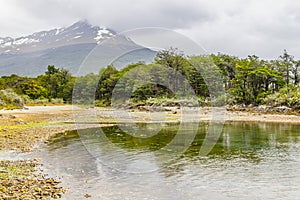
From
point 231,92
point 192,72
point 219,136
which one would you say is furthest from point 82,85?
point 219,136

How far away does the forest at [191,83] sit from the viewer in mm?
60312

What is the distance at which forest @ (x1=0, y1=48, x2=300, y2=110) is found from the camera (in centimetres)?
6031

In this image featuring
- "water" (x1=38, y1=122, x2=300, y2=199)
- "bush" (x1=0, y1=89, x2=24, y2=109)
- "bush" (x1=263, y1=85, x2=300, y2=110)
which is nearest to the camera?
"water" (x1=38, y1=122, x2=300, y2=199)

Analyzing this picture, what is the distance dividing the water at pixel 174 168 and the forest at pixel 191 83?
3339cm

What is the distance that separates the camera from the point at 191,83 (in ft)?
236

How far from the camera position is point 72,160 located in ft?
54.8

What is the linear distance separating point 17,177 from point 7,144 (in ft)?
29.1

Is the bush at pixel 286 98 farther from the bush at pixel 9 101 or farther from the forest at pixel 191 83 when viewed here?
the bush at pixel 9 101

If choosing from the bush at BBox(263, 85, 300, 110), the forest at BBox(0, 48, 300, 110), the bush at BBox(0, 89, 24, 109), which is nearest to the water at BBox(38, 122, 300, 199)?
the bush at BBox(263, 85, 300, 110)

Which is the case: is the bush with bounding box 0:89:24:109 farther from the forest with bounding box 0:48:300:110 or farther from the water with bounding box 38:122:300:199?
the water with bounding box 38:122:300:199

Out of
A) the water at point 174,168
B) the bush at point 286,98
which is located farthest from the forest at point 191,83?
the water at point 174,168

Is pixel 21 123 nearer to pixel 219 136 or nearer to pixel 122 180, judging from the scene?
pixel 219 136

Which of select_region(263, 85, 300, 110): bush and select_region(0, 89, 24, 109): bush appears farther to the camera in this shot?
select_region(0, 89, 24, 109): bush

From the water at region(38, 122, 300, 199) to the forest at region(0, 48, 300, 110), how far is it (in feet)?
110
